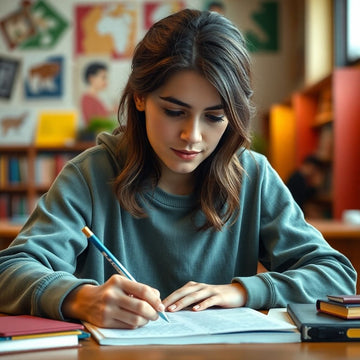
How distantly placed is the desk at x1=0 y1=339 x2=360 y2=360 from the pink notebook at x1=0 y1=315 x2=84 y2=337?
0.11 ft

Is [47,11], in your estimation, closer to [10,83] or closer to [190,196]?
[10,83]

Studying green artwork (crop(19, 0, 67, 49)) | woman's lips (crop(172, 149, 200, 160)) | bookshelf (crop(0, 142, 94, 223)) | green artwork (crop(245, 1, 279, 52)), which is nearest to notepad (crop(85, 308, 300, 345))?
woman's lips (crop(172, 149, 200, 160))

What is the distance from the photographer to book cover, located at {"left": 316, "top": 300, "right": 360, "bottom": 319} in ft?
3.48

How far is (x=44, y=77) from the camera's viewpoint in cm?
725

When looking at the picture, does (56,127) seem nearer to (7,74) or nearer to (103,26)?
(7,74)

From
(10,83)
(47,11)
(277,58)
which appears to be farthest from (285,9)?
(10,83)

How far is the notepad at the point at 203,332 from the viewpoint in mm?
1000

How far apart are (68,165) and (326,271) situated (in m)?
0.62

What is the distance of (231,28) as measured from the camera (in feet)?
4.74

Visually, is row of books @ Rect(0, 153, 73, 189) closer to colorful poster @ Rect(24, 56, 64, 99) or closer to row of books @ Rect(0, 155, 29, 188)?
row of books @ Rect(0, 155, 29, 188)

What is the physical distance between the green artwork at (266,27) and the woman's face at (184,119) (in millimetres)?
5873

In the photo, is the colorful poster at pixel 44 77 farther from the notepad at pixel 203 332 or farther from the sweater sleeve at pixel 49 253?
the notepad at pixel 203 332

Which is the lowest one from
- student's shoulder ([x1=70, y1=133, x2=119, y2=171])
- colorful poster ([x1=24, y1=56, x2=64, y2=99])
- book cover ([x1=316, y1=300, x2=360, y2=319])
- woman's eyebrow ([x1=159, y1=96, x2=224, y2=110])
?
book cover ([x1=316, y1=300, x2=360, y2=319])

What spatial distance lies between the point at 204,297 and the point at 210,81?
423 mm
